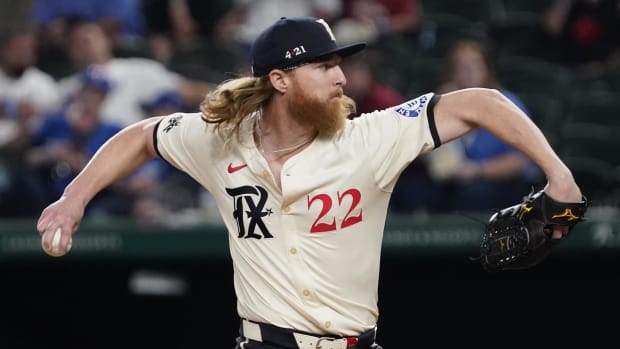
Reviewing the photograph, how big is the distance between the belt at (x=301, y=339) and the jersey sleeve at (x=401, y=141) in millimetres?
518

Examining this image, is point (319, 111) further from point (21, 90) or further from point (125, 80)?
point (21, 90)

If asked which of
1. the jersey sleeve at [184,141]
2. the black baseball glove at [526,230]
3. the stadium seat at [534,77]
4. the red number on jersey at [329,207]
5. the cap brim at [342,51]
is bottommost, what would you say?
the black baseball glove at [526,230]

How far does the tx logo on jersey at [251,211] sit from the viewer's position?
3668mm

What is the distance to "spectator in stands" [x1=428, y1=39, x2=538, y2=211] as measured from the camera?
19.6 feet

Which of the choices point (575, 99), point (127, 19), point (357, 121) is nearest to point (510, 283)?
point (575, 99)

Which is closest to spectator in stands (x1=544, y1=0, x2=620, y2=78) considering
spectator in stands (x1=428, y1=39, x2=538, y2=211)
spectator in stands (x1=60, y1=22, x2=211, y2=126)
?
spectator in stands (x1=428, y1=39, x2=538, y2=211)

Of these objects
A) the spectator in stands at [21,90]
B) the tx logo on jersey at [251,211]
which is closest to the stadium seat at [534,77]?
the spectator in stands at [21,90]

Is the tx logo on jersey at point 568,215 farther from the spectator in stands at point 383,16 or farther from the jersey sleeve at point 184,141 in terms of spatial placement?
the spectator in stands at point 383,16

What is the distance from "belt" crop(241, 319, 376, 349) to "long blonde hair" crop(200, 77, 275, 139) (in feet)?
2.19

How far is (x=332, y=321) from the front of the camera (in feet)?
11.8

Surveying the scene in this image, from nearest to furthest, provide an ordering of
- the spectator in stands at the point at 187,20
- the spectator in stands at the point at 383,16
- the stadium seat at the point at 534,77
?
the stadium seat at the point at 534,77 < the spectator in stands at the point at 383,16 < the spectator in stands at the point at 187,20

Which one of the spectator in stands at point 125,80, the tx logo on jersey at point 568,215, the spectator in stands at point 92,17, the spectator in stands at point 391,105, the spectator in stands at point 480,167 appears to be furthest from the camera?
the spectator in stands at point 92,17

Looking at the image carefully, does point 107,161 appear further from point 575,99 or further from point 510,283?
point 575,99

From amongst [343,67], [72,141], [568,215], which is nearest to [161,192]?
[72,141]
